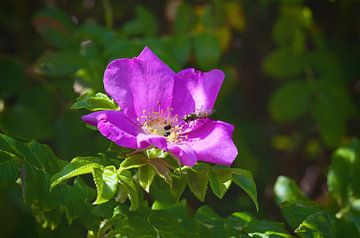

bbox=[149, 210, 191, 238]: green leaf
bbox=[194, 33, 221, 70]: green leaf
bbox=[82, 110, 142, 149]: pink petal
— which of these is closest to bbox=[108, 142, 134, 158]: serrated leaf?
bbox=[82, 110, 142, 149]: pink petal

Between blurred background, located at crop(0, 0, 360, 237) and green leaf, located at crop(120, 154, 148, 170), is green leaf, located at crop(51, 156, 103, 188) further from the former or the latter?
blurred background, located at crop(0, 0, 360, 237)

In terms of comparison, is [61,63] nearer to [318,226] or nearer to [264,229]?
Result: [264,229]

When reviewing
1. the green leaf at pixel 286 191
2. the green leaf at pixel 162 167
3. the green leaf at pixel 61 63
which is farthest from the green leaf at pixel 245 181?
the green leaf at pixel 61 63

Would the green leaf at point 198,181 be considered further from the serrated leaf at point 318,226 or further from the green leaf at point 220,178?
the serrated leaf at point 318,226

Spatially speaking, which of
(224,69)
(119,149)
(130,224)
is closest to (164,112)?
(119,149)

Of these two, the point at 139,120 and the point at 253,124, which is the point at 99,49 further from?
the point at 253,124

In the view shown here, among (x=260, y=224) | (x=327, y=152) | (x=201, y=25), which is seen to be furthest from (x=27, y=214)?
(x=327, y=152)
